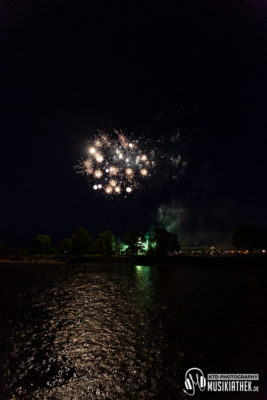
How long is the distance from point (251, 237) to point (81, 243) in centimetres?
10687

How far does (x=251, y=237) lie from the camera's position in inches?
4897

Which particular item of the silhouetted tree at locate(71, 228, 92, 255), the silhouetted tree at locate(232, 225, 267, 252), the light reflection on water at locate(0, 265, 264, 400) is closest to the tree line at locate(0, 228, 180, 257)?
the silhouetted tree at locate(71, 228, 92, 255)

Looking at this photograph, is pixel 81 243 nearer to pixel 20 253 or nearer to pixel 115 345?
pixel 20 253

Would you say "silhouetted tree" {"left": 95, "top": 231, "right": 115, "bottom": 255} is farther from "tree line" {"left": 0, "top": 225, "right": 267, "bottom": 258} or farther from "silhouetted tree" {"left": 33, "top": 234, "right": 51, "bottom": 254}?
"silhouetted tree" {"left": 33, "top": 234, "right": 51, "bottom": 254}

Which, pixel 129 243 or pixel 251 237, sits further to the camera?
pixel 129 243

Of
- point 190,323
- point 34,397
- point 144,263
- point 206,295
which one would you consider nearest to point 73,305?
point 190,323

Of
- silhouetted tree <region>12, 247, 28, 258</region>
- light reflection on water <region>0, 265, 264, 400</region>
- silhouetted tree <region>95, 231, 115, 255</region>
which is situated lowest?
silhouetted tree <region>12, 247, 28, 258</region>

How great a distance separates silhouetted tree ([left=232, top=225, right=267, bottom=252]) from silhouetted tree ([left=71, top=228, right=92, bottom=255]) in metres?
97.2

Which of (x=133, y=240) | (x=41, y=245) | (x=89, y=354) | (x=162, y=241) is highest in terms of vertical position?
(x=133, y=240)

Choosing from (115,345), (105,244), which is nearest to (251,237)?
(105,244)

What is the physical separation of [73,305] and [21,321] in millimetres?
6844

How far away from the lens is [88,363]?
12.5 meters

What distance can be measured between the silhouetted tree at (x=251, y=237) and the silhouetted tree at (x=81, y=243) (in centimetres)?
9720

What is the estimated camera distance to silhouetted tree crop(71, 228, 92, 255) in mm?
144125
